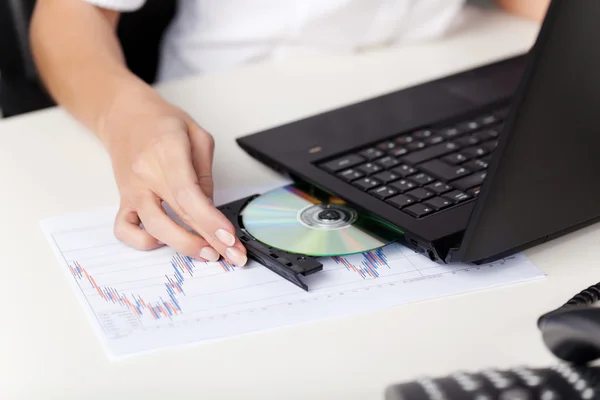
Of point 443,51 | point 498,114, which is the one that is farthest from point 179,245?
point 443,51

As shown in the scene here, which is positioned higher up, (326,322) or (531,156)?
(531,156)

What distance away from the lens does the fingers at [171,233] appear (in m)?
0.64

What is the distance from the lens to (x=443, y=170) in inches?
27.5

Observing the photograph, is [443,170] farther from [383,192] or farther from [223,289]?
[223,289]

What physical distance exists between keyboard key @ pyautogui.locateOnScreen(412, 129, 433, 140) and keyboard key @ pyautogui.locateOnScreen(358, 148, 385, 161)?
0.05 meters

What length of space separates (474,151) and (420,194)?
0.33 ft

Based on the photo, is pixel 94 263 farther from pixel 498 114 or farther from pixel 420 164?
pixel 498 114

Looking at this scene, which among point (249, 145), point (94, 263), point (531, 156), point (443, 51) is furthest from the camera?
point (443, 51)

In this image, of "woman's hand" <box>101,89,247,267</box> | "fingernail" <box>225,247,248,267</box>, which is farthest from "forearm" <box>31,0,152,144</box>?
"fingernail" <box>225,247,248,267</box>

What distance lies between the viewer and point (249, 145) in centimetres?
80

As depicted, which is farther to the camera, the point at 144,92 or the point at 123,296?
the point at 144,92

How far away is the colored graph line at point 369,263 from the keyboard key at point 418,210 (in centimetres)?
4

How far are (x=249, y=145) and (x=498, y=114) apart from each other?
0.82 ft

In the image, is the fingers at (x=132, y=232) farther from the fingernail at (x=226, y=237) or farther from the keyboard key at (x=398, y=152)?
the keyboard key at (x=398, y=152)
